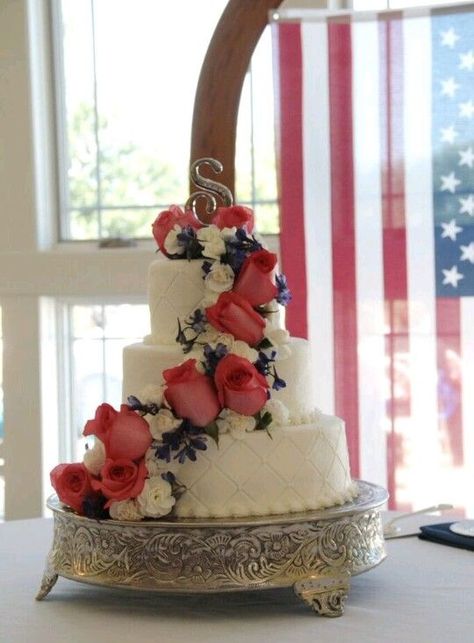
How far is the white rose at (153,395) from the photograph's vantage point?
1.61 meters

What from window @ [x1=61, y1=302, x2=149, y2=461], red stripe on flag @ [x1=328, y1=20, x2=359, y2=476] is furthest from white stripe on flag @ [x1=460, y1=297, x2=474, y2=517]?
window @ [x1=61, y1=302, x2=149, y2=461]

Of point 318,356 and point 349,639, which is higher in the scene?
point 318,356

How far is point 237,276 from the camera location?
5.51ft

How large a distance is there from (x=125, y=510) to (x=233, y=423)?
193mm

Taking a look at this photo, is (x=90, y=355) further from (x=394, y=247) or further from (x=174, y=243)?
(x=174, y=243)

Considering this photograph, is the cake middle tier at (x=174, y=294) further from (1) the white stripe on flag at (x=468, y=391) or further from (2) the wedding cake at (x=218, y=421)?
(1) the white stripe on flag at (x=468, y=391)

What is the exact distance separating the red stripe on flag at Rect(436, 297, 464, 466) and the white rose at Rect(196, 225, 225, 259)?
64.7 inches

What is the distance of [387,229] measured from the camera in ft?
10.9

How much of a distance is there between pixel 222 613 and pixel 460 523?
66cm

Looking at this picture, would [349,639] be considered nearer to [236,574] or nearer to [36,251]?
[236,574]

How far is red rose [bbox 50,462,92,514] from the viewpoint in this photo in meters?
1.64

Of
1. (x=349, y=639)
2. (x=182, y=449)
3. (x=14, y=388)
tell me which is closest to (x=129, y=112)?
(x=14, y=388)

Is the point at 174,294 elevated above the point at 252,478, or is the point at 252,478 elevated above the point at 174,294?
the point at 174,294

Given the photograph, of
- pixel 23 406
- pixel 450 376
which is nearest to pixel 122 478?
pixel 450 376
